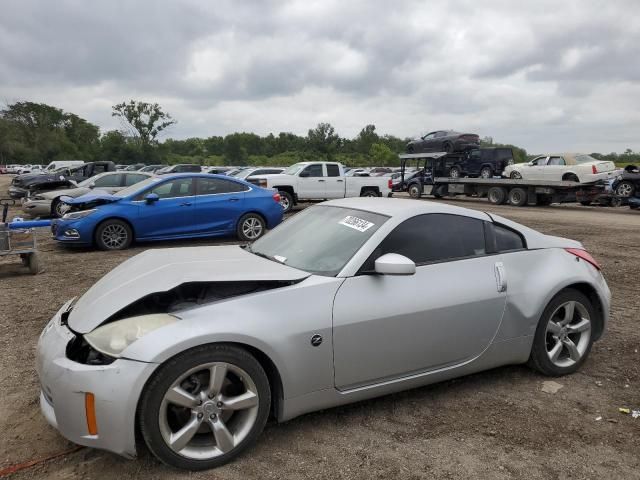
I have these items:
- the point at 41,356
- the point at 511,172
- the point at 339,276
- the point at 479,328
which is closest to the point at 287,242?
the point at 339,276

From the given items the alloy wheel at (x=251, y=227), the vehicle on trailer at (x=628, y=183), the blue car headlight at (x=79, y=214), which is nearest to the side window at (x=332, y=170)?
the alloy wheel at (x=251, y=227)

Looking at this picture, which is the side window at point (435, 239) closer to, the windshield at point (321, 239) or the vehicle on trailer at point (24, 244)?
the windshield at point (321, 239)

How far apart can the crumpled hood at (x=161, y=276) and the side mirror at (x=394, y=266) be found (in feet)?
1.52

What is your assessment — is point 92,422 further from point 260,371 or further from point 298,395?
point 298,395

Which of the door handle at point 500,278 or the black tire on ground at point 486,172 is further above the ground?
the black tire on ground at point 486,172

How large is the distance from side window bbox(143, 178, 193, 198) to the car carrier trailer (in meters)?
15.6

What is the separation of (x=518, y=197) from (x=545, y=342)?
62.1 ft

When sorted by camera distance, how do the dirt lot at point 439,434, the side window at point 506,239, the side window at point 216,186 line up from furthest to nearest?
the side window at point 216,186 → the side window at point 506,239 → the dirt lot at point 439,434

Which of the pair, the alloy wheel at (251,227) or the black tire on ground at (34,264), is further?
the alloy wheel at (251,227)

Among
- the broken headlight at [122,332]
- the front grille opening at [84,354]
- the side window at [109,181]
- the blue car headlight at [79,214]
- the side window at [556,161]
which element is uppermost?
the side window at [556,161]

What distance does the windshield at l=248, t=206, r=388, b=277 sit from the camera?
10.8ft

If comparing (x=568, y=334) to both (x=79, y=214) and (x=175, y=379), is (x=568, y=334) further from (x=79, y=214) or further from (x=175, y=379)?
(x=79, y=214)

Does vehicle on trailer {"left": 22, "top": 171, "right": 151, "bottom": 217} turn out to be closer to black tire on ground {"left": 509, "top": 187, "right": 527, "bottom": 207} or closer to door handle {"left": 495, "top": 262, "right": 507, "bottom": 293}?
door handle {"left": 495, "top": 262, "right": 507, "bottom": 293}

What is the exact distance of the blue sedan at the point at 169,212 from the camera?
366 inches
